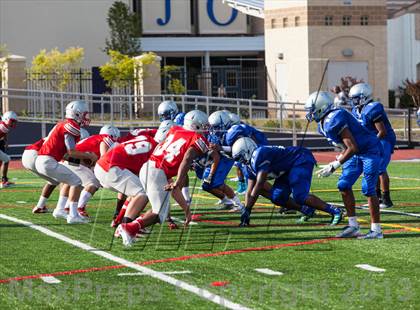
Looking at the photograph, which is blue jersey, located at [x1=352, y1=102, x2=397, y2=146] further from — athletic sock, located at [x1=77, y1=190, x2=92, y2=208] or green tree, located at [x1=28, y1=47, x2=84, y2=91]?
green tree, located at [x1=28, y1=47, x2=84, y2=91]

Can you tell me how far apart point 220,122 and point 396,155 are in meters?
13.9

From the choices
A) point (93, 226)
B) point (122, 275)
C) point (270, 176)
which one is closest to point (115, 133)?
point (93, 226)

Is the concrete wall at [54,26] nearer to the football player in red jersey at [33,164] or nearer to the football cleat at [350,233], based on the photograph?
the football player in red jersey at [33,164]

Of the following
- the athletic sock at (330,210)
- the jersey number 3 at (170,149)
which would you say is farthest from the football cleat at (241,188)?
the jersey number 3 at (170,149)

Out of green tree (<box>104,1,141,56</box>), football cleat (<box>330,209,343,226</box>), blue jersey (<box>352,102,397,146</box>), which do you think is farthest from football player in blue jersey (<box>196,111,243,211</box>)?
green tree (<box>104,1,141,56</box>)

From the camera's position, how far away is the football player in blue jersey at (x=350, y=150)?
11.2 metres

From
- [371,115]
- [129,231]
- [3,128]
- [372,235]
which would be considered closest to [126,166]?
[129,231]

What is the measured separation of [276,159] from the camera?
12188mm

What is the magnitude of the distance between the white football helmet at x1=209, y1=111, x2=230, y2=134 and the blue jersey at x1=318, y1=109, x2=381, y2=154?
9.45 feet

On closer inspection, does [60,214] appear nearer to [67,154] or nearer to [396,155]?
[67,154]

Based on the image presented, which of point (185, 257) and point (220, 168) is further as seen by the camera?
point (220, 168)

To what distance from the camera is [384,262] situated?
32.2ft

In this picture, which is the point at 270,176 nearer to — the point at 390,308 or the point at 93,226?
the point at 93,226

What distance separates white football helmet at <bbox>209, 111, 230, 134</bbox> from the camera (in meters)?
14.4
